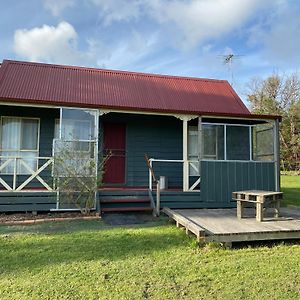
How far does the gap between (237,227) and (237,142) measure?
483cm

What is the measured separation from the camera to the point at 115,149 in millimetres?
10820

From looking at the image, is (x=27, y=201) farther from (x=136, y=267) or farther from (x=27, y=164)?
(x=136, y=267)

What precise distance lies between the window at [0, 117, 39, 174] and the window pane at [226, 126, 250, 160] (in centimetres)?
598

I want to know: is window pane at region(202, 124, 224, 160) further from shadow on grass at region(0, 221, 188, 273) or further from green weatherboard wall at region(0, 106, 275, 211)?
shadow on grass at region(0, 221, 188, 273)

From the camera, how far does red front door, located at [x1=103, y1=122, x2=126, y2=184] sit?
10742mm

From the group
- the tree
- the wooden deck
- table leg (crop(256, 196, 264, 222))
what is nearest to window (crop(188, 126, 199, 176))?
the wooden deck

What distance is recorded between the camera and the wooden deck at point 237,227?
556cm

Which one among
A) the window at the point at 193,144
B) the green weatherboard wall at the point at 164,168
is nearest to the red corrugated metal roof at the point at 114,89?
the green weatherboard wall at the point at 164,168

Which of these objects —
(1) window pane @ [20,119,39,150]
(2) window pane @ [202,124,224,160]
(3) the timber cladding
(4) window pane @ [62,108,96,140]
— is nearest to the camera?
(3) the timber cladding

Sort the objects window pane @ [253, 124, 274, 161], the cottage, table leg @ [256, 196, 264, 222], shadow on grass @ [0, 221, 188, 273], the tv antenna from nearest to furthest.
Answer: shadow on grass @ [0, 221, 188, 273] < table leg @ [256, 196, 264, 222] < the cottage < window pane @ [253, 124, 274, 161] < the tv antenna

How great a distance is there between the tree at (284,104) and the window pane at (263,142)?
2092 cm

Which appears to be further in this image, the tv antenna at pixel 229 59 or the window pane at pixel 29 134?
the tv antenna at pixel 229 59

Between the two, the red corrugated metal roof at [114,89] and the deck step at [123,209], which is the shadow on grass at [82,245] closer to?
the deck step at [123,209]

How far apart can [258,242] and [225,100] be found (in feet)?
24.7
